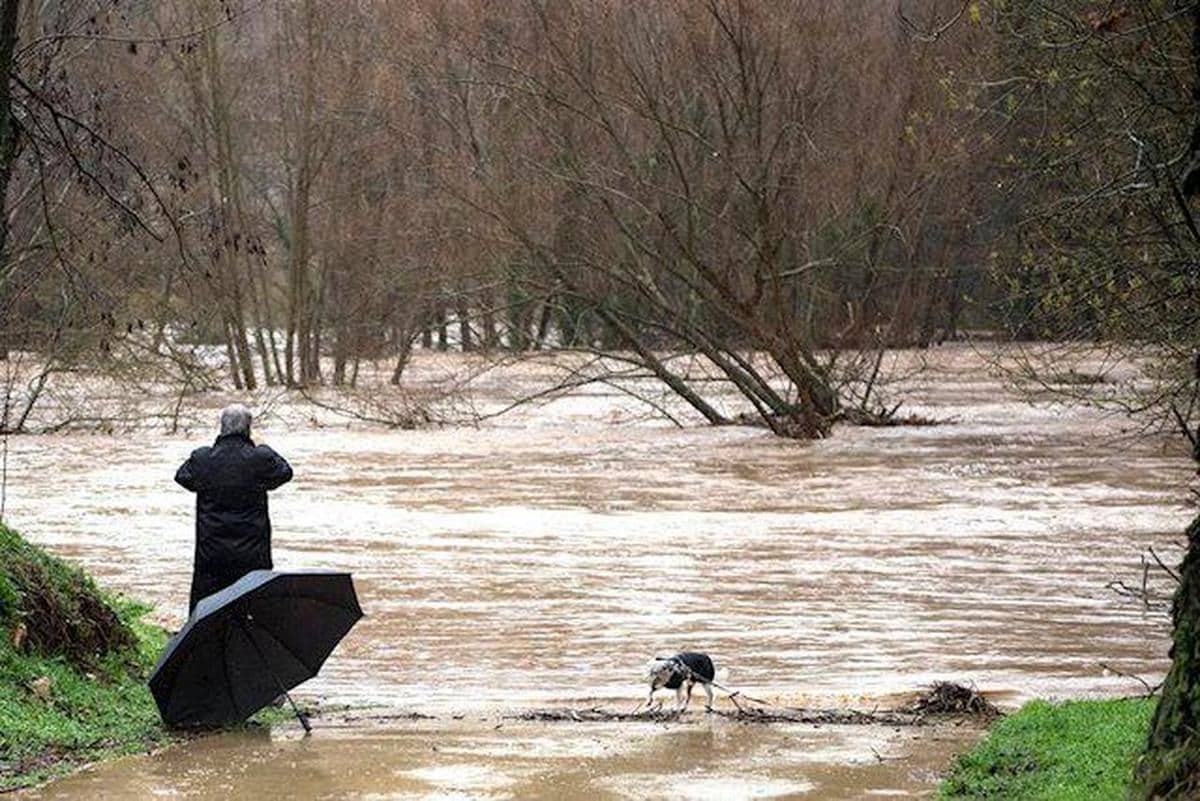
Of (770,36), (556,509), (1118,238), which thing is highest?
(770,36)

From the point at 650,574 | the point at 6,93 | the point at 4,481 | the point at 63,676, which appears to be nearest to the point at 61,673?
the point at 63,676

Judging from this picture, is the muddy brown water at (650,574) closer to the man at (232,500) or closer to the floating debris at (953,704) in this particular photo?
the floating debris at (953,704)

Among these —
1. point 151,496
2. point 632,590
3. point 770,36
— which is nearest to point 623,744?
→ point 632,590

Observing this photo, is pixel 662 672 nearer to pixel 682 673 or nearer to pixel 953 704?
pixel 682 673

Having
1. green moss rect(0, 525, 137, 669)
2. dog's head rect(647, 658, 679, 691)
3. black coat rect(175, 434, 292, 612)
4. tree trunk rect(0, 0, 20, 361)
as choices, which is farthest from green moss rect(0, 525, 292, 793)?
dog's head rect(647, 658, 679, 691)

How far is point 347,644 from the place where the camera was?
16.3 m

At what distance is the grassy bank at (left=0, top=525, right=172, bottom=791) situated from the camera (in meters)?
10.5

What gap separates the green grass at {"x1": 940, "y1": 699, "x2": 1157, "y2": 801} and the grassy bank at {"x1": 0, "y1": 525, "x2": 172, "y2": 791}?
13.8 feet

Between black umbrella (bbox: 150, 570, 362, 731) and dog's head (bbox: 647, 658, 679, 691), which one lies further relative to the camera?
dog's head (bbox: 647, 658, 679, 691)

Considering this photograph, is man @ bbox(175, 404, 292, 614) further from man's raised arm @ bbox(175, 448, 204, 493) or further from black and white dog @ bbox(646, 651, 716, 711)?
black and white dog @ bbox(646, 651, 716, 711)

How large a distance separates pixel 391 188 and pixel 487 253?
12.4m

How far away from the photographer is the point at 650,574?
822 inches

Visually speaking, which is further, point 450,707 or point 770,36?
point 770,36

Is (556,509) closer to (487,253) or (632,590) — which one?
(632,590)
